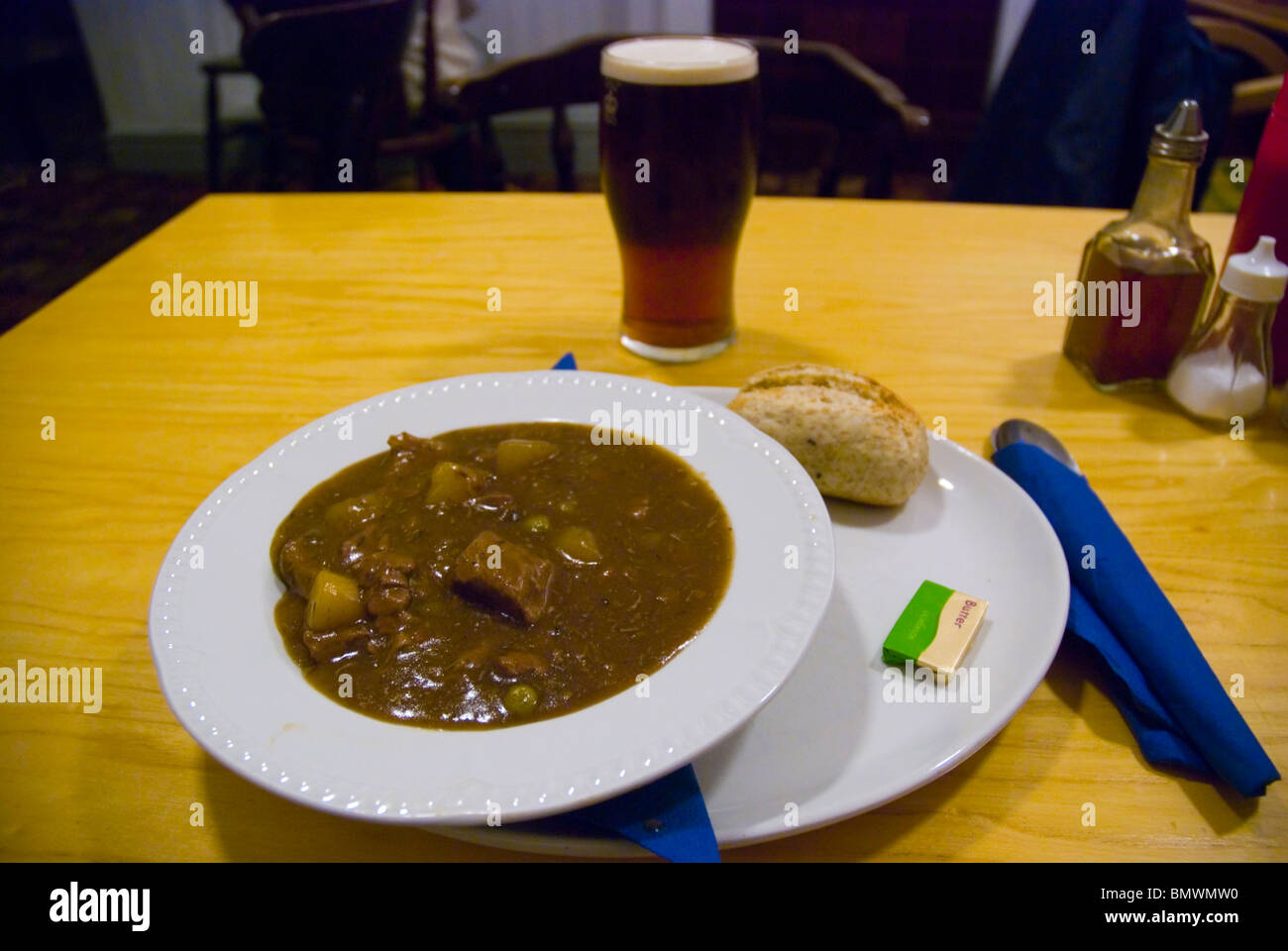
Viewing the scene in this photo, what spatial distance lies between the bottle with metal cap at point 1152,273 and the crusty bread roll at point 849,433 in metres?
0.60

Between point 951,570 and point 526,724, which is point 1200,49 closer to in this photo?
point 951,570

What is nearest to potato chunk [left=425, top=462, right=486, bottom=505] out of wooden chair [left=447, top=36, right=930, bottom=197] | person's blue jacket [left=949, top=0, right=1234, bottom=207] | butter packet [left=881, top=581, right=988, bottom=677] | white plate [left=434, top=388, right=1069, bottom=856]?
white plate [left=434, top=388, right=1069, bottom=856]

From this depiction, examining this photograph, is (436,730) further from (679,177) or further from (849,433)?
(679,177)

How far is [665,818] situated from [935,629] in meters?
0.48

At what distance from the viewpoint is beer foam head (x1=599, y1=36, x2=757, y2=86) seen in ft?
5.77

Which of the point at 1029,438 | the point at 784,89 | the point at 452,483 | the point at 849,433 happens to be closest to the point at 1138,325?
the point at 1029,438

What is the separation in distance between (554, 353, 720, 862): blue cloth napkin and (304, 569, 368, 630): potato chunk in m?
0.37

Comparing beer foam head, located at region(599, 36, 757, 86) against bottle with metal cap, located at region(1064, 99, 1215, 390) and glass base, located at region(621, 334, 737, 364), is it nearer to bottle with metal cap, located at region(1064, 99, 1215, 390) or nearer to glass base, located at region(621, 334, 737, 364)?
glass base, located at region(621, 334, 737, 364)

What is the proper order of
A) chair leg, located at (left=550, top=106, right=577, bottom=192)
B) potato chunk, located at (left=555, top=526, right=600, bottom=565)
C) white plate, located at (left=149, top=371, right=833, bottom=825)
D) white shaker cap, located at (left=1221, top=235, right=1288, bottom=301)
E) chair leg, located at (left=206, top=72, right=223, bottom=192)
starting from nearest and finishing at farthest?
white plate, located at (left=149, top=371, right=833, bottom=825) < potato chunk, located at (left=555, top=526, right=600, bottom=565) < white shaker cap, located at (left=1221, top=235, right=1288, bottom=301) < chair leg, located at (left=550, top=106, right=577, bottom=192) < chair leg, located at (left=206, top=72, right=223, bottom=192)

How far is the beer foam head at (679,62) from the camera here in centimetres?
176

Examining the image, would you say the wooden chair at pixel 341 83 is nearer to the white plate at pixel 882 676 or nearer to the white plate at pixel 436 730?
the white plate at pixel 436 730

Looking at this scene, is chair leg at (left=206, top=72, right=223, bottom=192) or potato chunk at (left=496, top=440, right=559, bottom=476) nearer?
potato chunk at (left=496, top=440, right=559, bottom=476)

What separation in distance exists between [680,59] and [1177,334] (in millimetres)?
1136

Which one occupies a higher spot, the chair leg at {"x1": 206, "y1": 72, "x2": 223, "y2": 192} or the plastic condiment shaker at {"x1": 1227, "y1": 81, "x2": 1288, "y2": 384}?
the plastic condiment shaker at {"x1": 1227, "y1": 81, "x2": 1288, "y2": 384}
